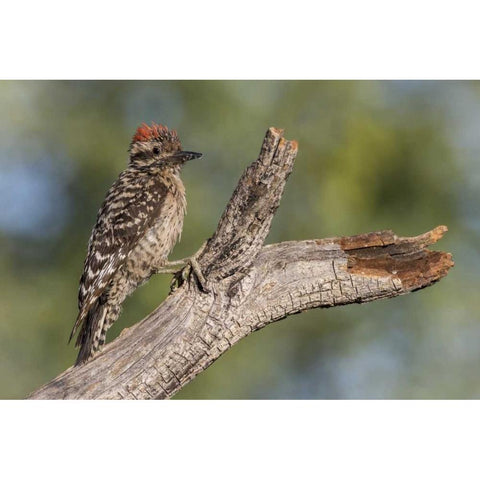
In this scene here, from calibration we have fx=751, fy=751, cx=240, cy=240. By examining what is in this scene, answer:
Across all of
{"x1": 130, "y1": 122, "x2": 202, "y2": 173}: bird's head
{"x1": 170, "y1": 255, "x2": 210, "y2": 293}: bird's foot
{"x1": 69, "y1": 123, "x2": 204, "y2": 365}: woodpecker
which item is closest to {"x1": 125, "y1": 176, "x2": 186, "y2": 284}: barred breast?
{"x1": 69, "y1": 123, "x2": 204, "y2": 365}: woodpecker

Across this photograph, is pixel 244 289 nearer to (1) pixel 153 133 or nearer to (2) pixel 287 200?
(1) pixel 153 133

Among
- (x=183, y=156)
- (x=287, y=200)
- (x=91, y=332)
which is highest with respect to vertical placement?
(x=287, y=200)

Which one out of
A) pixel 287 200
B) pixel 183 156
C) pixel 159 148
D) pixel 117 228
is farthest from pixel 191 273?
pixel 287 200

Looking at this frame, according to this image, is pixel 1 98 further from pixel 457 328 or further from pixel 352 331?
pixel 457 328

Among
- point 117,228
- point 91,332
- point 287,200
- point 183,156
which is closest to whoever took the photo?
point 91,332

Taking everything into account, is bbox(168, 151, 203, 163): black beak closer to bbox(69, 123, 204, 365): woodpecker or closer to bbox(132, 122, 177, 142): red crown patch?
bbox(69, 123, 204, 365): woodpecker

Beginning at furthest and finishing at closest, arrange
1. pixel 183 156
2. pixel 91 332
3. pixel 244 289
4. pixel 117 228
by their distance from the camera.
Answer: pixel 183 156
pixel 117 228
pixel 91 332
pixel 244 289
